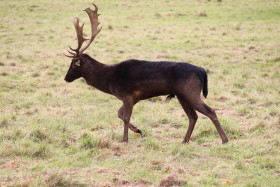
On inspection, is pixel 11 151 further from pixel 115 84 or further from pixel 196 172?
pixel 196 172

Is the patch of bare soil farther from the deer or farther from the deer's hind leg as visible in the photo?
the deer's hind leg

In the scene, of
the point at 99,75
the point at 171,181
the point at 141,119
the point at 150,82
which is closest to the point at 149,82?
the point at 150,82

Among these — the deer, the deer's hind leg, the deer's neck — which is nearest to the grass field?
the deer's hind leg

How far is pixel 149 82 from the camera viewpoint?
730cm

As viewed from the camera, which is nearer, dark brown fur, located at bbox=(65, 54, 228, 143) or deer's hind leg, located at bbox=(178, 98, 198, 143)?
dark brown fur, located at bbox=(65, 54, 228, 143)

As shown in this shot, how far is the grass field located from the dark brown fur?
0.53 metres

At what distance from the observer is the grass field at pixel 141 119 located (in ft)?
19.4

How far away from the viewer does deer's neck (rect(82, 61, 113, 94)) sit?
801 cm

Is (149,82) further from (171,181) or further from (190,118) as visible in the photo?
(171,181)

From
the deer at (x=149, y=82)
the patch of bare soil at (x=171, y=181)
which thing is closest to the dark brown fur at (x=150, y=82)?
the deer at (x=149, y=82)

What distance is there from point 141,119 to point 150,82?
1719 mm

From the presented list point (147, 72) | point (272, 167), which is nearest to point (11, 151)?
point (147, 72)

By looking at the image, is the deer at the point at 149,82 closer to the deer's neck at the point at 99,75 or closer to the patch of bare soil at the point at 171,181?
the deer's neck at the point at 99,75

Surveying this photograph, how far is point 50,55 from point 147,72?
10.4 metres
